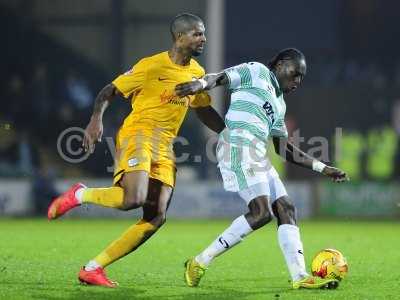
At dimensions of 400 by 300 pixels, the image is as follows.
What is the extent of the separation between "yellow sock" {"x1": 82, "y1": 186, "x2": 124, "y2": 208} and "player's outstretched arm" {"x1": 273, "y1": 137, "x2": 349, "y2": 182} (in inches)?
57.7

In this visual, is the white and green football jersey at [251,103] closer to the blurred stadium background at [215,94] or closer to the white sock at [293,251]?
the white sock at [293,251]

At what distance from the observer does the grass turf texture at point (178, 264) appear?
27.6 feet

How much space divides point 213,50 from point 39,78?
389 centimetres

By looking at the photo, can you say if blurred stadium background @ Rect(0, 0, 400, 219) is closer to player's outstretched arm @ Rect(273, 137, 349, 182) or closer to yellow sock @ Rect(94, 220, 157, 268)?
→ player's outstretched arm @ Rect(273, 137, 349, 182)

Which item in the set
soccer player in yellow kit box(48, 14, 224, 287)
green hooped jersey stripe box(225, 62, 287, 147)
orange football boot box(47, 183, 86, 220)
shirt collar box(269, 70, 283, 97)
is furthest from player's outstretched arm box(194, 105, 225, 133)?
orange football boot box(47, 183, 86, 220)

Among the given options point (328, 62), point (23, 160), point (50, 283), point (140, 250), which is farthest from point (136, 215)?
point (50, 283)

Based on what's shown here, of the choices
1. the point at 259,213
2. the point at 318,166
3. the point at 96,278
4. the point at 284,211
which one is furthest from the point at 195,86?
the point at 96,278

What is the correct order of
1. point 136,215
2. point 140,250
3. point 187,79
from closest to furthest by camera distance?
point 187,79 → point 140,250 → point 136,215

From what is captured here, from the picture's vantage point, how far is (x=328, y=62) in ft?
86.0

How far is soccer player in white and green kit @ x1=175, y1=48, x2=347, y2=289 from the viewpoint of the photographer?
8500mm

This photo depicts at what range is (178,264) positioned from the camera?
35.7 ft

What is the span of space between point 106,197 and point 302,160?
1.74 m

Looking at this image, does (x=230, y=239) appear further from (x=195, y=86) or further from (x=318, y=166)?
(x=195, y=86)

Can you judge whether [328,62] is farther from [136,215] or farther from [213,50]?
[136,215]
